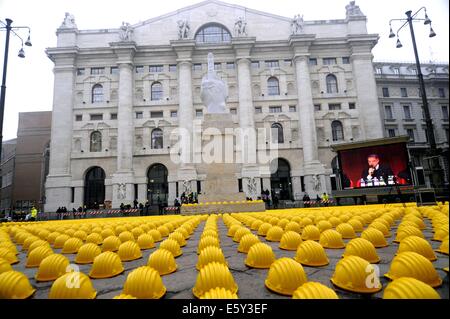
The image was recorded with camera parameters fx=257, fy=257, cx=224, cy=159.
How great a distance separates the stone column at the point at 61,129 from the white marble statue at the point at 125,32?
22.9 feet

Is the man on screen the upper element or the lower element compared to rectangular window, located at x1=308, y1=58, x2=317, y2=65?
lower

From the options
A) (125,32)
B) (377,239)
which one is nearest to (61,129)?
(125,32)

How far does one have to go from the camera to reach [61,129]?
120 feet

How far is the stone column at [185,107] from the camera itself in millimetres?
34903

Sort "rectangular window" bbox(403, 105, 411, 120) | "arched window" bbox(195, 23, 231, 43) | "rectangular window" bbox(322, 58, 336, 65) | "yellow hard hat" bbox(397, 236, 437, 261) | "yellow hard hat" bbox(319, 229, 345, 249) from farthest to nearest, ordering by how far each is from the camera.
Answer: "rectangular window" bbox(403, 105, 411, 120) → "arched window" bbox(195, 23, 231, 43) → "rectangular window" bbox(322, 58, 336, 65) → "yellow hard hat" bbox(319, 229, 345, 249) → "yellow hard hat" bbox(397, 236, 437, 261)

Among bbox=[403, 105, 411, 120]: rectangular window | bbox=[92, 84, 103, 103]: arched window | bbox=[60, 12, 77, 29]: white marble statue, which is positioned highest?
bbox=[60, 12, 77, 29]: white marble statue

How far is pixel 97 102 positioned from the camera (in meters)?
38.3

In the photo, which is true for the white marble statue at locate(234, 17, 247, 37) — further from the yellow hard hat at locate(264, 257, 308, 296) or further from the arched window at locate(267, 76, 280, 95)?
the yellow hard hat at locate(264, 257, 308, 296)

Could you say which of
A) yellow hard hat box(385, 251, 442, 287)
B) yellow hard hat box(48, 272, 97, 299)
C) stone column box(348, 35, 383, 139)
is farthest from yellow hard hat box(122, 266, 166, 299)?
stone column box(348, 35, 383, 139)

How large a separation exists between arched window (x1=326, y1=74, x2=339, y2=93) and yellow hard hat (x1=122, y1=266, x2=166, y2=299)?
138ft

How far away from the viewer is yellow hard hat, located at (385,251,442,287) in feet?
9.29

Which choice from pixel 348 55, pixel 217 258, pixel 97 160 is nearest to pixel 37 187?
pixel 97 160

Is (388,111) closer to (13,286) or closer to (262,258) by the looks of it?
(262,258)
